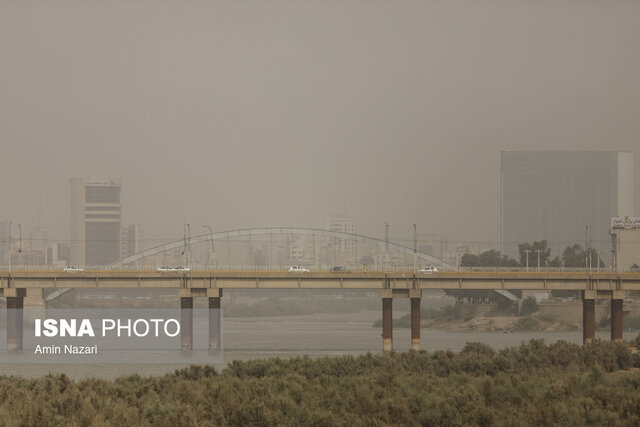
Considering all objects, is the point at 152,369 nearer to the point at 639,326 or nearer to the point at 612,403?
the point at 612,403

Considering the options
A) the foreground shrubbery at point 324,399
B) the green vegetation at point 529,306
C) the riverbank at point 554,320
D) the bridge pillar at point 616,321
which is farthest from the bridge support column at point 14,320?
the green vegetation at point 529,306

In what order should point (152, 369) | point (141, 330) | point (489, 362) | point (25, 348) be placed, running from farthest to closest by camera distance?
1. point (141, 330)
2. point (25, 348)
3. point (152, 369)
4. point (489, 362)

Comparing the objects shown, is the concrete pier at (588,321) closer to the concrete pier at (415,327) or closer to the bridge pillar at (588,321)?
the bridge pillar at (588,321)

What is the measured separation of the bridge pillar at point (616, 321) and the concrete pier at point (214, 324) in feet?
140

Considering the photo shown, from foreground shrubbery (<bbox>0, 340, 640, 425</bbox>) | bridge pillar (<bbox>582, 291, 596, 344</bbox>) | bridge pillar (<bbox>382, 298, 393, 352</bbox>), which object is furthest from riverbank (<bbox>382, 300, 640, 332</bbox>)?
foreground shrubbery (<bbox>0, 340, 640, 425</bbox>)

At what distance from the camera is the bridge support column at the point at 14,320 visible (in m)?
124

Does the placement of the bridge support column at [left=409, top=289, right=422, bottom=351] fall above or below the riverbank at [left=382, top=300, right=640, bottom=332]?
above

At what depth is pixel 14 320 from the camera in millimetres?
125000

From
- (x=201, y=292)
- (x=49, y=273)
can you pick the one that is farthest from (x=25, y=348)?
(x=201, y=292)

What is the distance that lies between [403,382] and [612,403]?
14523 millimetres

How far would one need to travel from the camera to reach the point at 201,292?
4870 inches

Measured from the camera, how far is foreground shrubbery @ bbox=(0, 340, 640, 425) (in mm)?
55406

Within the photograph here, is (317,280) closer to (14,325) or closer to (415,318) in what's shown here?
(415,318)

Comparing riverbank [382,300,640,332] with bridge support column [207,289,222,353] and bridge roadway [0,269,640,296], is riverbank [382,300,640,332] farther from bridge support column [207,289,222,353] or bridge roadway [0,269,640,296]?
bridge support column [207,289,222,353]
